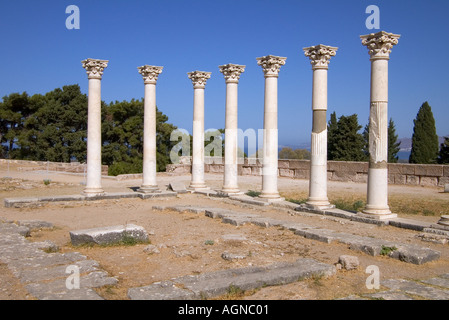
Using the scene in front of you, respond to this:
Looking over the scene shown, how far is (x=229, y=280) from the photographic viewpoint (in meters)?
7.23

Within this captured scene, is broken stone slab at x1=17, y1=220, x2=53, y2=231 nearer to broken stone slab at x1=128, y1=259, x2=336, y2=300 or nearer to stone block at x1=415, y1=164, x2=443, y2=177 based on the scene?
broken stone slab at x1=128, y1=259, x2=336, y2=300

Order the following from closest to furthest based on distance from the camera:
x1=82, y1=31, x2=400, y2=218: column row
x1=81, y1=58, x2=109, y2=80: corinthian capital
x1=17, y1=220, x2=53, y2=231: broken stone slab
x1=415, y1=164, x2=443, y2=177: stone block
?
x1=17, y1=220, x2=53, y2=231: broken stone slab → x1=82, y1=31, x2=400, y2=218: column row → x1=81, y1=58, x2=109, y2=80: corinthian capital → x1=415, y1=164, x2=443, y2=177: stone block

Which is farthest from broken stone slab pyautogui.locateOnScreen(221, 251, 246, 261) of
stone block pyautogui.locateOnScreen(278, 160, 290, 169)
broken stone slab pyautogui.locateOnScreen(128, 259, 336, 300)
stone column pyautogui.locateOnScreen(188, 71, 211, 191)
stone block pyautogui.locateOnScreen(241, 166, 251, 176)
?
stone block pyautogui.locateOnScreen(241, 166, 251, 176)

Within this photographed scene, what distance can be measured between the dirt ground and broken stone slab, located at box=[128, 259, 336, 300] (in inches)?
7.0

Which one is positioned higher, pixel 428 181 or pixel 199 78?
pixel 199 78

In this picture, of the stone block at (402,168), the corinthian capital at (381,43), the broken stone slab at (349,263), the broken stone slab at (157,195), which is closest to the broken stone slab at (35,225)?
the broken stone slab at (157,195)

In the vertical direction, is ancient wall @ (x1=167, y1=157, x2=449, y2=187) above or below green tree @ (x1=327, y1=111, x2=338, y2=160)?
below

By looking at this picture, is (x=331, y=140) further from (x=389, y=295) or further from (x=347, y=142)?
(x=389, y=295)

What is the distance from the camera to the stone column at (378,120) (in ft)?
45.1

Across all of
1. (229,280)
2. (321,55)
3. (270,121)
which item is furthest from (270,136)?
(229,280)

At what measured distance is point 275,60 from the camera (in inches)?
701

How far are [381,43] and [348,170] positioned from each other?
15.3m

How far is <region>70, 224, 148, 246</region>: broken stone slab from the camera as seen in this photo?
10367 millimetres

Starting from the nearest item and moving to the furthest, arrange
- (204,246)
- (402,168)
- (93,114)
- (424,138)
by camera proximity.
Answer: (204,246) < (93,114) < (402,168) < (424,138)
